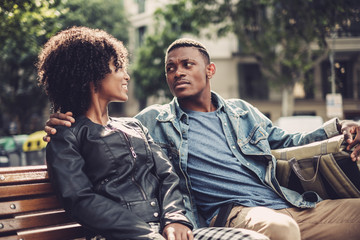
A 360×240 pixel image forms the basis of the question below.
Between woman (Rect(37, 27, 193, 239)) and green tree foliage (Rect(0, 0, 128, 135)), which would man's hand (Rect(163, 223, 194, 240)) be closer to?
woman (Rect(37, 27, 193, 239))

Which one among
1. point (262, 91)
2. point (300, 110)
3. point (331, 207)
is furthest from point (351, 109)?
point (331, 207)

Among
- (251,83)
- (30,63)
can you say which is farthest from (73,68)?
(251,83)

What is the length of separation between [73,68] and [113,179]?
2.31ft

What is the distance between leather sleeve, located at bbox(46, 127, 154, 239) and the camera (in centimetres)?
201

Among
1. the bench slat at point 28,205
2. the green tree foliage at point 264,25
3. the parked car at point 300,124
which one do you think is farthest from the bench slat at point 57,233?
the green tree foliage at point 264,25

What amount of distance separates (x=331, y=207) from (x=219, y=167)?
31.9 inches

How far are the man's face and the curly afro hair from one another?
75 cm

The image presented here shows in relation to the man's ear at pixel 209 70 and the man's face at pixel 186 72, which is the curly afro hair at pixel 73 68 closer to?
Result: the man's face at pixel 186 72

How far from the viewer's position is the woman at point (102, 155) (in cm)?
203

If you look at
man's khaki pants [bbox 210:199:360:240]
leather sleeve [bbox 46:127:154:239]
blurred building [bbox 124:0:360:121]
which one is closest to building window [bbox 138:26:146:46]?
blurred building [bbox 124:0:360:121]

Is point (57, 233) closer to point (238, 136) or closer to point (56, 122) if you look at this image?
point (56, 122)

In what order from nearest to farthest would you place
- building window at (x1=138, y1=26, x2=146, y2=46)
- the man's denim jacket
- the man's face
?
the man's denim jacket
the man's face
building window at (x1=138, y1=26, x2=146, y2=46)

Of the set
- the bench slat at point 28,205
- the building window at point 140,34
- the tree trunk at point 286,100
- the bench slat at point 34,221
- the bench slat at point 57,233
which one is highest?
the building window at point 140,34

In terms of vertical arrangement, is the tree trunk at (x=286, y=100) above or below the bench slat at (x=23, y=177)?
below
